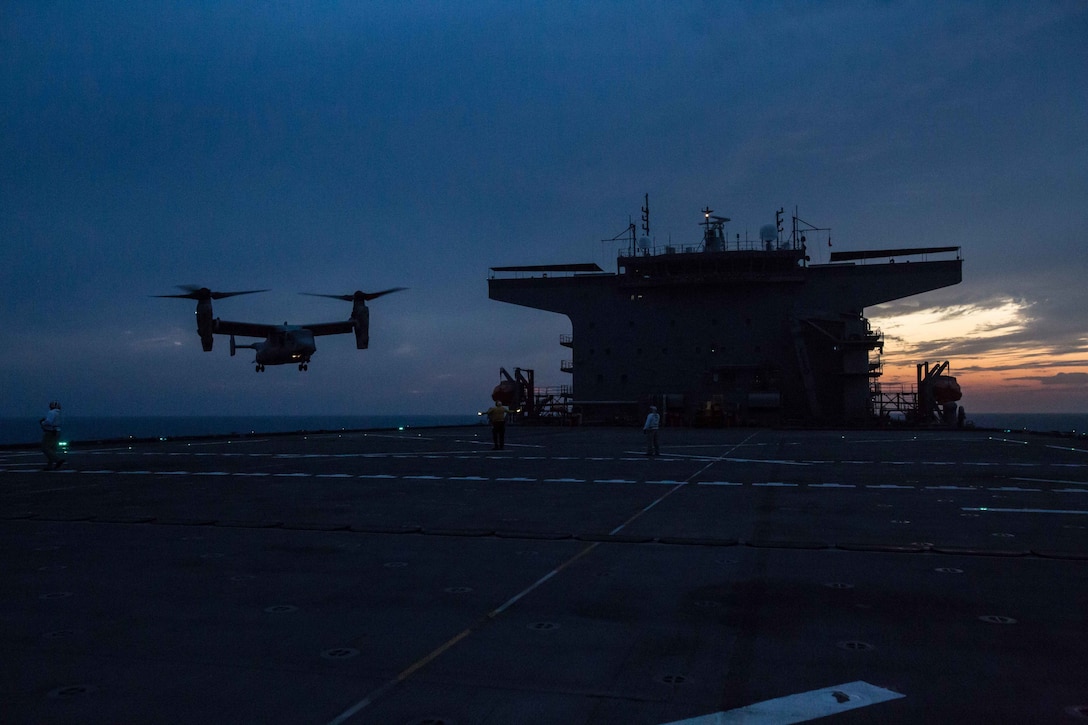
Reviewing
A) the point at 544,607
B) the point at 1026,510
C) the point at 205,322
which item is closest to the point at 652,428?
the point at 1026,510

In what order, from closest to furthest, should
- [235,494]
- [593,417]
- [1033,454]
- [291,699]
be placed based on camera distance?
1. [291,699]
2. [235,494]
3. [1033,454]
4. [593,417]

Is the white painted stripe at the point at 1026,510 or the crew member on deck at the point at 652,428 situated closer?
the white painted stripe at the point at 1026,510

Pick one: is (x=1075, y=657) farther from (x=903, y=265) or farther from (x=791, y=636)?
(x=903, y=265)

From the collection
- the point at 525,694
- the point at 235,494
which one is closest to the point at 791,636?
the point at 525,694

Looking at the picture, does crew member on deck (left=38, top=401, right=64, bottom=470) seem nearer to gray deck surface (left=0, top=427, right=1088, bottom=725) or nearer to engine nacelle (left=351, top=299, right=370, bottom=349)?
gray deck surface (left=0, top=427, right=1088, bottom=725)

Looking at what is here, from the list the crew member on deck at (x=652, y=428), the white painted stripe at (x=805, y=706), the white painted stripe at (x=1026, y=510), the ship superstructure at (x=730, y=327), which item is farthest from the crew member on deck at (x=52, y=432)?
the ship superstructure at (x=730, y=327)

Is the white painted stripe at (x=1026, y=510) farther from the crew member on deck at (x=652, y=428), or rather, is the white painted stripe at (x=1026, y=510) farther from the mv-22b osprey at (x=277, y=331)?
the mv-22b osprey at (x=277, y=331)

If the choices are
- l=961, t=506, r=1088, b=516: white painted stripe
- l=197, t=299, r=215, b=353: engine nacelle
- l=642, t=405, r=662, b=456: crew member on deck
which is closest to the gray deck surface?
l=961, t=506, r=1088, b=516: white painted stripe
